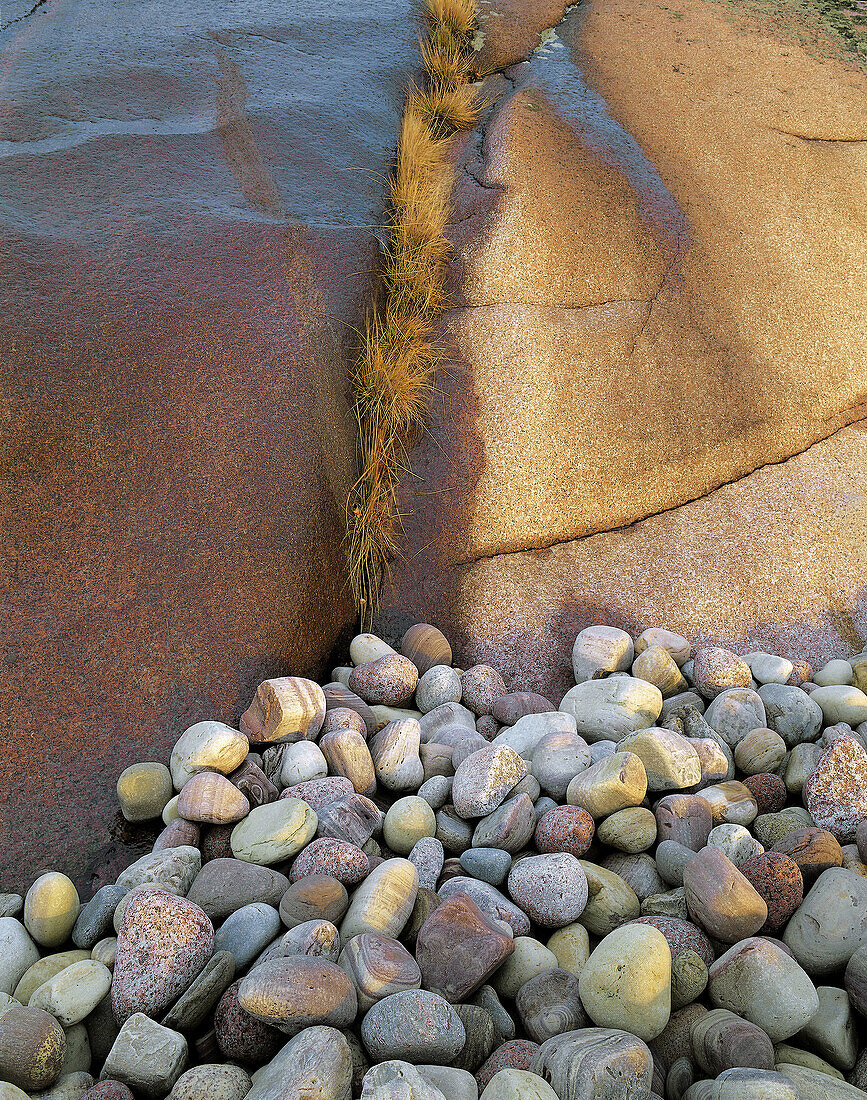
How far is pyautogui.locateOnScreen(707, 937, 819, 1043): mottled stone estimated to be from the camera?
129cm

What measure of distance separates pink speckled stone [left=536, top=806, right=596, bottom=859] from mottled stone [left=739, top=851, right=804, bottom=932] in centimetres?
31

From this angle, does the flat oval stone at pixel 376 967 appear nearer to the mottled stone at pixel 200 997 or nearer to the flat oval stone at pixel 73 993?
the mottled stone at pixel 200 997

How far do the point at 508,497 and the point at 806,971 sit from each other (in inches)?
62.6

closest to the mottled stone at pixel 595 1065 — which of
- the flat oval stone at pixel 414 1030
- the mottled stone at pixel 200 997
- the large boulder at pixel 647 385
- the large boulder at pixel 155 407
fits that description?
the flat oval stone at pixel 414 1030

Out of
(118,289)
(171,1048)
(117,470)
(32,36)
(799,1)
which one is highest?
(799,1)

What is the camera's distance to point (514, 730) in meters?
1.98

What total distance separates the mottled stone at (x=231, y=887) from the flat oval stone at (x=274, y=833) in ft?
0.14

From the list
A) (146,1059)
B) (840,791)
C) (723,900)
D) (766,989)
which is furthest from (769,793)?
(146,1059)

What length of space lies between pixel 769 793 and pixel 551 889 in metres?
0.65

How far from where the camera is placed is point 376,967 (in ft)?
4.22

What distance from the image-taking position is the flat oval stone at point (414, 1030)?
1.19 meters

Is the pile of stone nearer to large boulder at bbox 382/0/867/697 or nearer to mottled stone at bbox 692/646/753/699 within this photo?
mottled stone at bbox 692/646/753/699

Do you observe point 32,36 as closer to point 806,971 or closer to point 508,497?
point 508,497

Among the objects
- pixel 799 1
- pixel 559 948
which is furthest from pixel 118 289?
pixel 799 1
